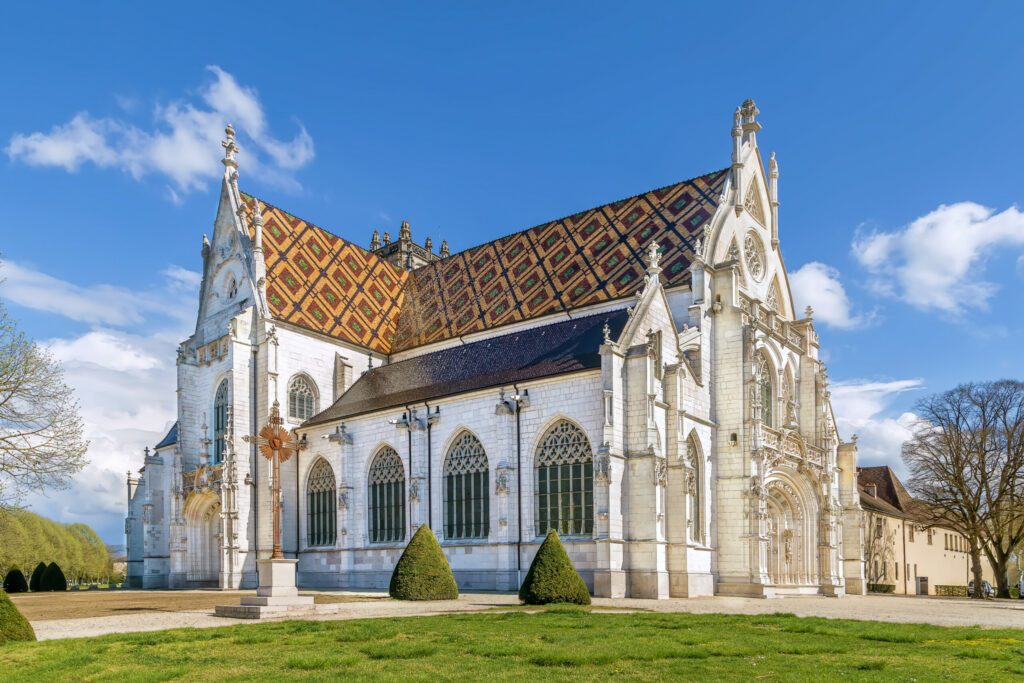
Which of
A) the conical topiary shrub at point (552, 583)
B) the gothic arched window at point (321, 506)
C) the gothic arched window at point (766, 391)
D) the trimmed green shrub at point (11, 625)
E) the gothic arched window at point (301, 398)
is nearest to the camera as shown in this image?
the trimmed green shrub at point (11, 625)

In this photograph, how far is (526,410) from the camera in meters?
27.0

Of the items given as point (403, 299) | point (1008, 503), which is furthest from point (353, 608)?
point (1008, 503)

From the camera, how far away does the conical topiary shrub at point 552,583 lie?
19.1 meters

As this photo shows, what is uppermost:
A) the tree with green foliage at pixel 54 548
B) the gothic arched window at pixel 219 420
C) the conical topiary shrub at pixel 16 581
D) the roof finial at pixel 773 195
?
the roof finial at pixel 773 195

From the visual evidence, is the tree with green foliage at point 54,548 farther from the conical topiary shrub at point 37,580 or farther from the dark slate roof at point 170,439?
the dark slate roof at point 170,439

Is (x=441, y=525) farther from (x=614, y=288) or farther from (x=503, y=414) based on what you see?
(x=614, y=288)

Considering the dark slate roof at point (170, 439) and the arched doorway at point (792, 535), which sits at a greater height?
the dark slate roof at point (170, 439)

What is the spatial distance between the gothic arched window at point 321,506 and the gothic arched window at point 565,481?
9.55m

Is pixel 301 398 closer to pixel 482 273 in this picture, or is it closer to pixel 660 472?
pixel 482 273

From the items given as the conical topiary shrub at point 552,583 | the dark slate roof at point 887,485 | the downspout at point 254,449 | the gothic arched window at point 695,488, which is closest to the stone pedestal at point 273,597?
the conical topiary shrub at point 552,583

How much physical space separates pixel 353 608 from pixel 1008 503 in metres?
32.8

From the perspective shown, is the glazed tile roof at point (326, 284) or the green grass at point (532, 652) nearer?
the green grass at point (532, 652)

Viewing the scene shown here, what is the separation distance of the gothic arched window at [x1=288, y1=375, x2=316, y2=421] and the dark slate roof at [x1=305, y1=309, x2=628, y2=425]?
0.94 metres

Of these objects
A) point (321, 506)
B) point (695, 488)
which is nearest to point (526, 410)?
point (695, 488)
